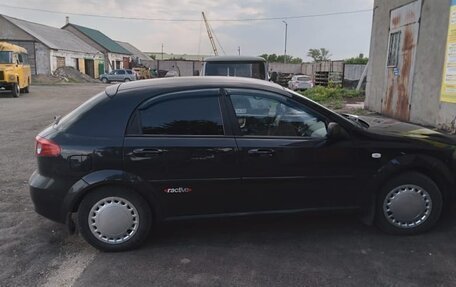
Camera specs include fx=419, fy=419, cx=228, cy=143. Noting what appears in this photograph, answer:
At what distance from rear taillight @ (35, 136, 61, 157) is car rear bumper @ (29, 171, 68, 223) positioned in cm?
23

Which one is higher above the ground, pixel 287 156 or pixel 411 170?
pixel 287 156

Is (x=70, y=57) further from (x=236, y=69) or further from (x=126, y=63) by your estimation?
(x=236, y=69)

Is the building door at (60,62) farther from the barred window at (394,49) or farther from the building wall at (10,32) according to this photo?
the barred window at (394,49)

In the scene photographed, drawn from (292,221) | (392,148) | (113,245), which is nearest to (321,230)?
(292,221)

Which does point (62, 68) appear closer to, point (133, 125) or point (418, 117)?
point (418, 117)

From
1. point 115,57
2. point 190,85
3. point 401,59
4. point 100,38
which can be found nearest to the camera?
point 190,85

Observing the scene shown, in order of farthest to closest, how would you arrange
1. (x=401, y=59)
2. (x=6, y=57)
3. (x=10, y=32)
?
(x=10, y=32), (x=6, y=57), (x=401, y=59)

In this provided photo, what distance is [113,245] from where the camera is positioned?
3.98 metres

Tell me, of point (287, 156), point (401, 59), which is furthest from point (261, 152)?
point (401, 59)

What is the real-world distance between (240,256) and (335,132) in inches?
58.3

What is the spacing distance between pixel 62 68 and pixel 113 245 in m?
48.3

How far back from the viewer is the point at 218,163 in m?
3.97

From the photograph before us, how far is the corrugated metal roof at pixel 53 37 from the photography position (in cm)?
4569

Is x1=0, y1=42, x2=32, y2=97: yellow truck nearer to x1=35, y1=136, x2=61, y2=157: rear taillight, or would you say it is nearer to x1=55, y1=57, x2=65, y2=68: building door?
x1=35, y1=136, x2=61, y2=157: rear taillight
